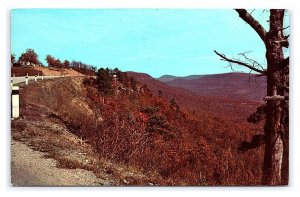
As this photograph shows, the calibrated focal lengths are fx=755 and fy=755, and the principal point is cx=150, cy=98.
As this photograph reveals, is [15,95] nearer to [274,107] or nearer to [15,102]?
[15,102]

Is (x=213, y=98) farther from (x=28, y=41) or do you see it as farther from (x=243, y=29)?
(x=28, y=41)

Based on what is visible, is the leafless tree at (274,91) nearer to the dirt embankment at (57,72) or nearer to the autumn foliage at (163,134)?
the autumn foliage at (163,134)

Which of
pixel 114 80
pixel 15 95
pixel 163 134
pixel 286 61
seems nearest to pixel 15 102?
pixel 15 95

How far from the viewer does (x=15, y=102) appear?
730cm

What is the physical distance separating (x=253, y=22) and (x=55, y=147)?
2.28 metres

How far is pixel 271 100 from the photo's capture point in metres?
7.27

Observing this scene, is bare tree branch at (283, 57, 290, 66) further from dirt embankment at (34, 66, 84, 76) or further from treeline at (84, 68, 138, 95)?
dirt embankment at (34, 66, 84, 76)

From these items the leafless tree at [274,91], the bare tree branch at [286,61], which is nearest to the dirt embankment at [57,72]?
the leafless tree at [274,91]

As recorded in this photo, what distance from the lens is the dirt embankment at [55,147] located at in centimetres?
723

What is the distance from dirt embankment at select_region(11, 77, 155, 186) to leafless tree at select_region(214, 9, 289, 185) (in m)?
1.20

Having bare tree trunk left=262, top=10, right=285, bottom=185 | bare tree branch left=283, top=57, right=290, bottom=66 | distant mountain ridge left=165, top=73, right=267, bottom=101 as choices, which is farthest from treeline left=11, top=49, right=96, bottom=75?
bare tree branch left=283, top=57, right=290, bottom=66

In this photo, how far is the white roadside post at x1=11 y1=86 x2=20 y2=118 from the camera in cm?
727
